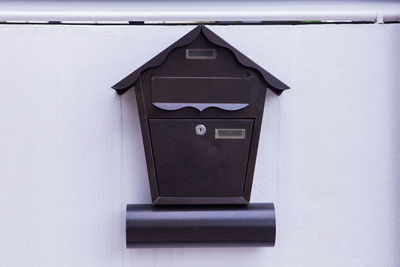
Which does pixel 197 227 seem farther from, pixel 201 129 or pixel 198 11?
pixel 198 11

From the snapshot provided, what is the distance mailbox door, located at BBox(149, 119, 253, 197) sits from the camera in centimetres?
99

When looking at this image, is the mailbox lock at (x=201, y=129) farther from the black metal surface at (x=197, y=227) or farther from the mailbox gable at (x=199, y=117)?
the black metal surface at (x=197, y=227)

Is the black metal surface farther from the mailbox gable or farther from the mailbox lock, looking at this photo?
the mailbox lock

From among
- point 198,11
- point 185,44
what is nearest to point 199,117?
point 185,44

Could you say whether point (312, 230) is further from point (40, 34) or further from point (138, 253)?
point (40, 34)

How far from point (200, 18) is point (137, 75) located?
0.73ft

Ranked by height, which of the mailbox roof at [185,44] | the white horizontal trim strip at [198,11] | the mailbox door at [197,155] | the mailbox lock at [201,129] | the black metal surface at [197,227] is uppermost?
the white horizontal trim strip at [198,11]

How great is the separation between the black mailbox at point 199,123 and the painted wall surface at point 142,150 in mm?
74

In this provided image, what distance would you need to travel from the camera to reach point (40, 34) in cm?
106

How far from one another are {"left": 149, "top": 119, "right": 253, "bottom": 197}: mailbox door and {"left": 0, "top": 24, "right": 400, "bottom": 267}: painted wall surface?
0.09 meters

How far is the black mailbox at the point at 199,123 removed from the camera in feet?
3.25

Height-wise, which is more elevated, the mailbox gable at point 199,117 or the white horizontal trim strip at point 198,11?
the white horizontal trim strip at point 198,11

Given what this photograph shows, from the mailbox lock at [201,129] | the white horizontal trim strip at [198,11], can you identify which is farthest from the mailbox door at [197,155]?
the white horizontal trim strip at [198,11]

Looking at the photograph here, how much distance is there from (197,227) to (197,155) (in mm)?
165
